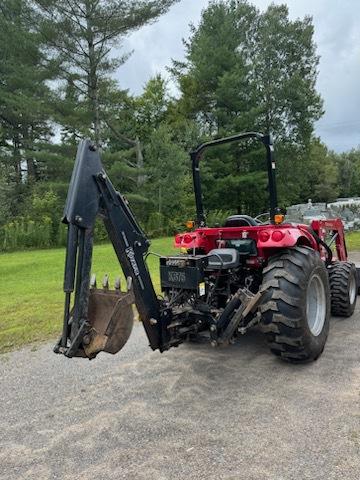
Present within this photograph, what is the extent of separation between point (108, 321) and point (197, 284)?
92cm

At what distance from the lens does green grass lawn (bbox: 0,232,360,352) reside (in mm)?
5203

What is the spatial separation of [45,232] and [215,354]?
513 inches

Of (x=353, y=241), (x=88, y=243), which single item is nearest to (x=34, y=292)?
(x=88, y=243)

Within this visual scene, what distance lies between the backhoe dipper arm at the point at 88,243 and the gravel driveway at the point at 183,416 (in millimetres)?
512

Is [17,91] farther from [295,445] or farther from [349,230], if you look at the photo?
[295,445]

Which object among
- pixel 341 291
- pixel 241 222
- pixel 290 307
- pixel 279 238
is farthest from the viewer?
pixel 341 291

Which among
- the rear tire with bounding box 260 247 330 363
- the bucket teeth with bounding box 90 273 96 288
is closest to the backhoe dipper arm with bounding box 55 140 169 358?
the bucket teeth with bounding box 90 273 96 288

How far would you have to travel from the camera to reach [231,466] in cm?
238

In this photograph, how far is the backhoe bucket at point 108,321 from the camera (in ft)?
9.43

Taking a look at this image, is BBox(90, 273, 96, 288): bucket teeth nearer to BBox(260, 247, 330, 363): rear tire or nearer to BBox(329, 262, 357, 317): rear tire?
BBox(260, 247, 330, 363): rear tire

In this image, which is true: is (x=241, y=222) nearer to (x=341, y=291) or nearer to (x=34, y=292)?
(x=341, y=291)

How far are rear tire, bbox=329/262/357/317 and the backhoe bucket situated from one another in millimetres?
3017

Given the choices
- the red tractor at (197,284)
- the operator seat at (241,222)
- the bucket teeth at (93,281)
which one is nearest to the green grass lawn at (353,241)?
the red tractor at (197,284)

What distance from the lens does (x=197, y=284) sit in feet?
11.9
